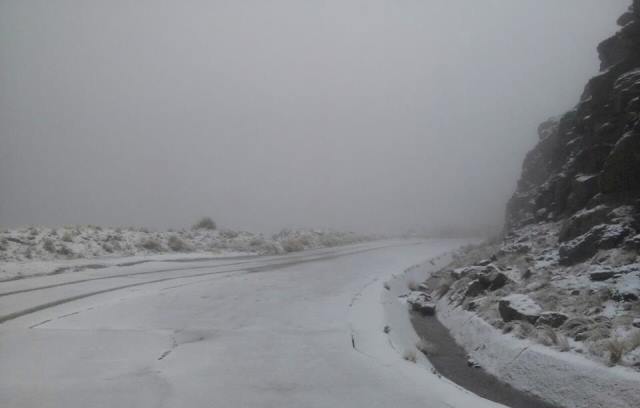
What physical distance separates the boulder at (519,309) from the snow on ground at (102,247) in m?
15.2

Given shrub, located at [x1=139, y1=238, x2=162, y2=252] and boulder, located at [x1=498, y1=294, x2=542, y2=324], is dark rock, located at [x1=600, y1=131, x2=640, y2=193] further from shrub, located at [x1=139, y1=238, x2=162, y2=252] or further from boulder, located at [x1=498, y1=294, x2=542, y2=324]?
shrub, located at [x1=139, y1=238, x2=162, y2=252]

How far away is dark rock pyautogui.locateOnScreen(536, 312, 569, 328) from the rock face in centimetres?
348

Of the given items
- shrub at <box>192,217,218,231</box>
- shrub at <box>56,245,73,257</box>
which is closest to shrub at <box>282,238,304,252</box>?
shrub at <box>192,217,218,231</box>

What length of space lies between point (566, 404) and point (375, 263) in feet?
56.7

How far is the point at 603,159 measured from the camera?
1371cm

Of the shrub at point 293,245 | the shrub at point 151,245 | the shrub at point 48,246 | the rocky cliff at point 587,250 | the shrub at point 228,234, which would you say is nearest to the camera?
the rocky cliff at point 587,250

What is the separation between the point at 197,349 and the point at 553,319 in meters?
7.07

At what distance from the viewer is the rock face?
11.3 metres

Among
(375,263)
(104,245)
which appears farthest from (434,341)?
(104,245)

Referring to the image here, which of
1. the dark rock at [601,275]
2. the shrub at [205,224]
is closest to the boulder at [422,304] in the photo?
the dark rock at [601,275]

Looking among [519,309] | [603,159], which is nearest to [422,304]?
[519,309]

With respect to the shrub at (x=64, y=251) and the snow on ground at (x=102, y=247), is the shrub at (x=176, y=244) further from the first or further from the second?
the shrub at (x=64, y=251)

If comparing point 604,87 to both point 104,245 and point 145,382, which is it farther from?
point 104,245

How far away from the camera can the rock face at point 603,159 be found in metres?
11.3
